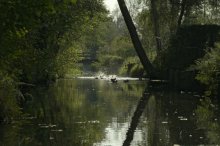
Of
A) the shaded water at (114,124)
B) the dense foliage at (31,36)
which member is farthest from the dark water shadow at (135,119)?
the dense foliage at (31,36)

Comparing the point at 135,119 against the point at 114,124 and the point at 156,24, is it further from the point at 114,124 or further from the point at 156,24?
the point at 156,24

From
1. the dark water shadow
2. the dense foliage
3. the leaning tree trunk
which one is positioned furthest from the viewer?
the leaning tree trunk

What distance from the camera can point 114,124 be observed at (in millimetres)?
14414

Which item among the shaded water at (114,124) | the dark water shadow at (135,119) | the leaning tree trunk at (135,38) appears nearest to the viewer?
the shaded water at (114,124)

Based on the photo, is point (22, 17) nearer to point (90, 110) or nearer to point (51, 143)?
point (51, 143)

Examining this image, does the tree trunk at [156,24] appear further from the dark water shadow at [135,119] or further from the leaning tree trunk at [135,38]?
the dark water shadow at [135,119]

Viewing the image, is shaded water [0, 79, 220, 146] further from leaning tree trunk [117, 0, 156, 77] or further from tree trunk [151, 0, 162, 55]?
tree trunk [151, 0, 162, 55]

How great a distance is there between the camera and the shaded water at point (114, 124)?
458 inches

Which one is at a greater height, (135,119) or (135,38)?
(135,38)

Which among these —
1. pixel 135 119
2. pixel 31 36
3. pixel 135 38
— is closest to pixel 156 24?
pixel 135 38

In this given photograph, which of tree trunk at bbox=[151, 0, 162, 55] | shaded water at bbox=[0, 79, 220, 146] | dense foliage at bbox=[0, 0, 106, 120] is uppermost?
tree trunk at bbox=[151, 0, 162, 55]

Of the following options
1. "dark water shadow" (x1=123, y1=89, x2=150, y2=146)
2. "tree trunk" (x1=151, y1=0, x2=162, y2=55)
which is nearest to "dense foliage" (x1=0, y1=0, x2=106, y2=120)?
"dark water shadow" (x1=123, y1=89, x2=150, y2=146)

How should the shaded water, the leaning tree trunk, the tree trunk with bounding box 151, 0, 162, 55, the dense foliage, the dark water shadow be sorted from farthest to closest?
the tree trunk with bounding box 151, 0, 162, 55 → the leaning tree trunk → the dark water shadow → the shaded water → the dense foliage

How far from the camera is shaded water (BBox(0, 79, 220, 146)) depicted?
11.6 metres
